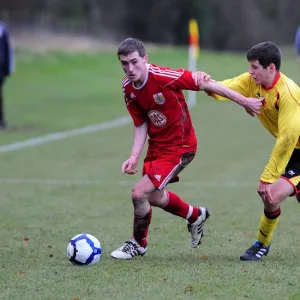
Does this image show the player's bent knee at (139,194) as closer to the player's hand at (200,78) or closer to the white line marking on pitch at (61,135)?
the player's hand at (200,78)

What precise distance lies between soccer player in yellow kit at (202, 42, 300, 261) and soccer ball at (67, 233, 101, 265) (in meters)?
1.21

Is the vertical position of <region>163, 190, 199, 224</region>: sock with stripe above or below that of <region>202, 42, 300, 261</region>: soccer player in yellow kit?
below

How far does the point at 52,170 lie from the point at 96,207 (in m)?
3.06

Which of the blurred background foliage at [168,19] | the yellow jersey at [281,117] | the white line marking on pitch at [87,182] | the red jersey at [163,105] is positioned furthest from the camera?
the blurred background foliage at [168,19]

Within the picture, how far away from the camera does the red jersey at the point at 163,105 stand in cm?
688

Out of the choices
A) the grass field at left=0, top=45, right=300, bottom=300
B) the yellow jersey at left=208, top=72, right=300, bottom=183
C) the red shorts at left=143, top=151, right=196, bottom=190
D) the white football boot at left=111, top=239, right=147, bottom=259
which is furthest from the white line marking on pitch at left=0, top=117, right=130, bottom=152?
the yellow jersey at left=208, top=72, right=300, bottom=183

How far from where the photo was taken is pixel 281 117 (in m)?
6.61

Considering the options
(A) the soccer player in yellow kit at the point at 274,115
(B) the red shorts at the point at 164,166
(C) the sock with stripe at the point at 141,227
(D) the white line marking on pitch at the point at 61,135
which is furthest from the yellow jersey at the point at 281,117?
(D) the white line marking on pitch at the point at 61,135

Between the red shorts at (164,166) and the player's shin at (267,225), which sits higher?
the red shorts at (164,166)

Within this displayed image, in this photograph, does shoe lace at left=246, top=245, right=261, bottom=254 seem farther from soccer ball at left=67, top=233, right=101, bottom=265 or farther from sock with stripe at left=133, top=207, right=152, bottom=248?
soccer ball at left=67, top=233, right=101, bottom=265

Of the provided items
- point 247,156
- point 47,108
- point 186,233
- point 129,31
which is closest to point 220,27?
point 129,31

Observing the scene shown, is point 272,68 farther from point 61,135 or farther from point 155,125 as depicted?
point 61,135

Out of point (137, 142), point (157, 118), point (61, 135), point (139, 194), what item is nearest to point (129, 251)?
point (139, 194)

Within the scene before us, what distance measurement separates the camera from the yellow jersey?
6.54 metres
